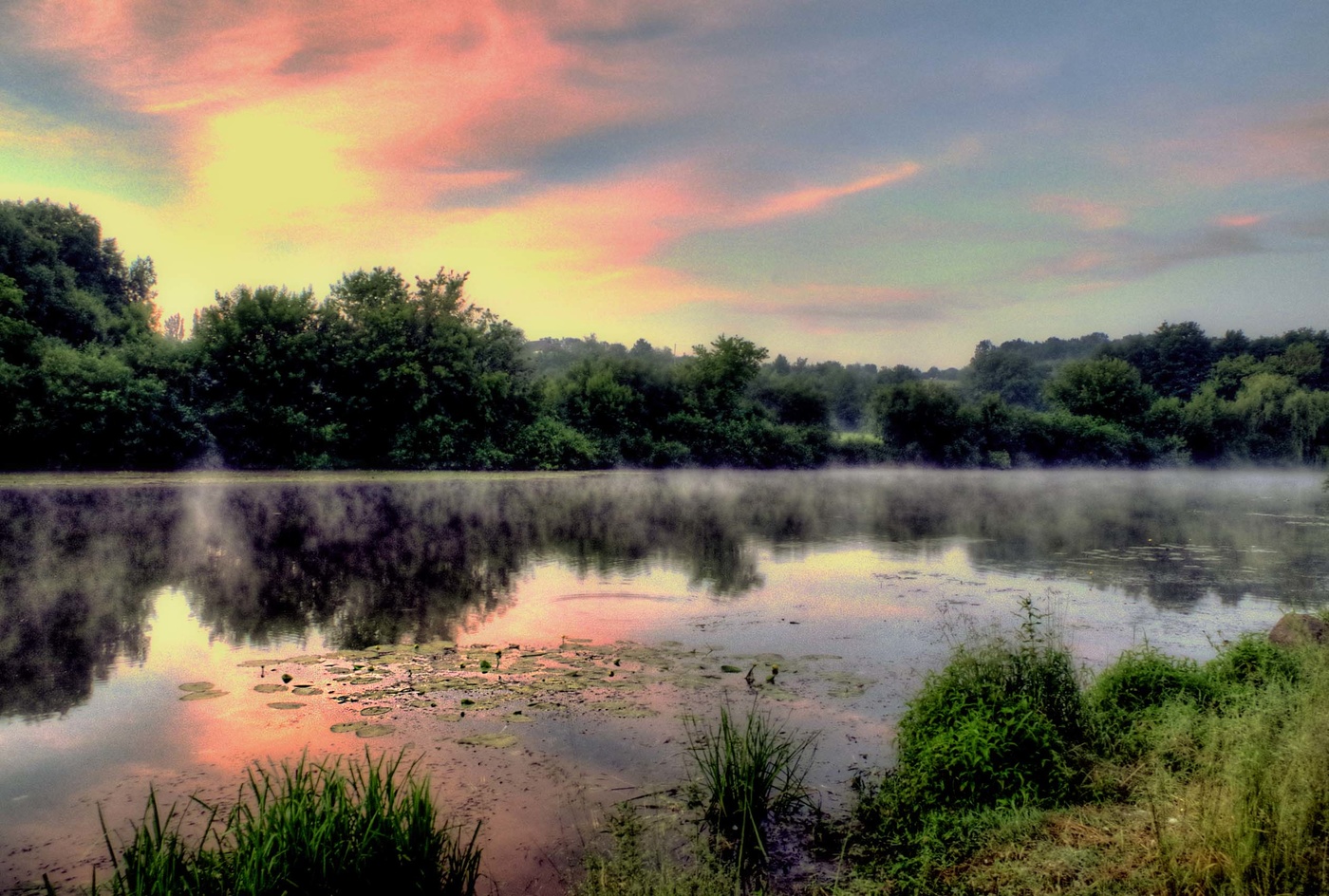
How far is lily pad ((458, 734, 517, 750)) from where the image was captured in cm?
697

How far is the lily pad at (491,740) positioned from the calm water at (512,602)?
0.42 feet

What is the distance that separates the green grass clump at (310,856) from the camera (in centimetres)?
385

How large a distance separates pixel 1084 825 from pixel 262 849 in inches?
189

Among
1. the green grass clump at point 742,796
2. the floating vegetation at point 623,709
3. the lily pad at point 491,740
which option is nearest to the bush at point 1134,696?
the green grass clump at point 742,796

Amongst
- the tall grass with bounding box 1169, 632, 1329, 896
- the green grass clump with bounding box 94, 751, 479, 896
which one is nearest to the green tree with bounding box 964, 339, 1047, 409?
the tall grass with bounding box 1169, 632, 1329, 896

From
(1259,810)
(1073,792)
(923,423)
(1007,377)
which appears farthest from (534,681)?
(1007,377)

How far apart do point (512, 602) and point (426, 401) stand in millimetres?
30514

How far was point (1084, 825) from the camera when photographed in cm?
532

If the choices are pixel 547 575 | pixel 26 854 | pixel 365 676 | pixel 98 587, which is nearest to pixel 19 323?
pixel 98 587

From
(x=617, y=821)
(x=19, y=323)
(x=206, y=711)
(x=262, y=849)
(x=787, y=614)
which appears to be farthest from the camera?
(x=19, y=323)

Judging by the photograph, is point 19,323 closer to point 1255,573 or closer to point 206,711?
point 206,711

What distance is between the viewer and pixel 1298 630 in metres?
8.13

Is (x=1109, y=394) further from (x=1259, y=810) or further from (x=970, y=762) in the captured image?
(x=1259, y=810)

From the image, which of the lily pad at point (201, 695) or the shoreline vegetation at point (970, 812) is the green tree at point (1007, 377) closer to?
the shoreline vegetation at point (970, 812)
